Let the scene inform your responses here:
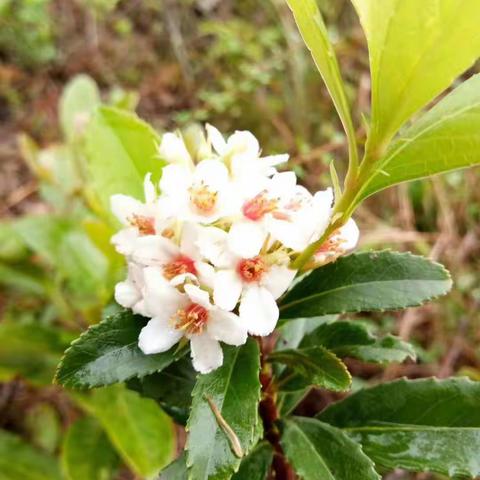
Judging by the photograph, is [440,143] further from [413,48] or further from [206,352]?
[206,352]

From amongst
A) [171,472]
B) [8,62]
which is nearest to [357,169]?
[171,472]

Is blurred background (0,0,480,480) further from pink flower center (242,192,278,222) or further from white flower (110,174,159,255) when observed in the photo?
pink flower center (242,192,278,222)

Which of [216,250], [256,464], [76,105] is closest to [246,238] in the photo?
[216,250]

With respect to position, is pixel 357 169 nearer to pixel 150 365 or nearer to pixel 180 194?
pixel 180 194

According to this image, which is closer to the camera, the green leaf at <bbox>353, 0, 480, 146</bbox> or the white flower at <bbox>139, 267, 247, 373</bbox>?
the green leaf at <bbox>353, 0, 480, 146</bbox>

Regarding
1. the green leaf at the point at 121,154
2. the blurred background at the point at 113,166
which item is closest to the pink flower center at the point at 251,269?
the green leaf at the point at 121,154

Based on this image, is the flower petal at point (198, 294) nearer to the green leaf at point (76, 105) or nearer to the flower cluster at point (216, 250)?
the flower cluster at point (216, 250)

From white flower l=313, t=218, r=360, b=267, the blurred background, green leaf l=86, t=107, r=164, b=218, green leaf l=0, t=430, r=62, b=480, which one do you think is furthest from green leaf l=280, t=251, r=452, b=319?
green leaf l=0, t=430, r=62, b=480
